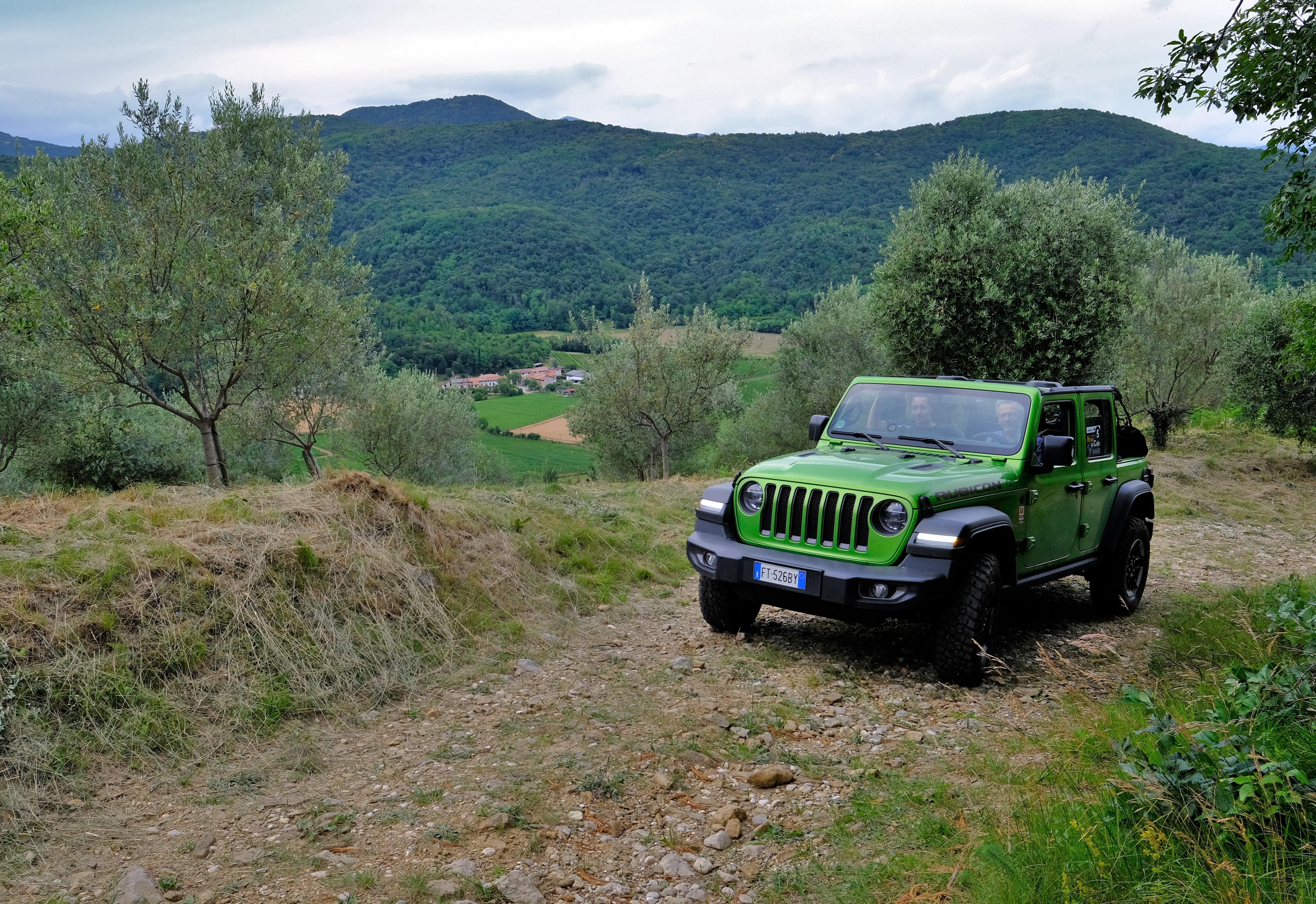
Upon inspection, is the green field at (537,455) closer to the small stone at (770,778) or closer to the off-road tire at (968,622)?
the off-road tire at (968,622)

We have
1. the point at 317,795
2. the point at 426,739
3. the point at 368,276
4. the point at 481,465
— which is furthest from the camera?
the point at 481,465

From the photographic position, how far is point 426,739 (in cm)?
506

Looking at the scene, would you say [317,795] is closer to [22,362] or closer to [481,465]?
[22,362]

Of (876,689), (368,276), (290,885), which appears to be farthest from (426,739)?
(368,276)

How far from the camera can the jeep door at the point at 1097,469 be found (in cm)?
728

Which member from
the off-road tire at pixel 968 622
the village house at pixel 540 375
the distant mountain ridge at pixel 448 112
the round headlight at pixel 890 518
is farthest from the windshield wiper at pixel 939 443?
the distant mountain ridge at pixel 448 112

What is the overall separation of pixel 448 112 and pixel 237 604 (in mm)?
188806

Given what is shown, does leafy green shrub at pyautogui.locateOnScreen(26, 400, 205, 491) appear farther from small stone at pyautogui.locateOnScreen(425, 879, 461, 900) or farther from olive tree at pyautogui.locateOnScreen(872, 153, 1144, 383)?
small stone at pyautogui.locateOnScreen(425, 879, 461, 900)

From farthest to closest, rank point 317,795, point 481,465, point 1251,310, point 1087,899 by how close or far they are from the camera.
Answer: point 481,465
point 1251,310
point 317,795
point 1087,899

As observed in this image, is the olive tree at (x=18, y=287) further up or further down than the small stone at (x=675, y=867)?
further up

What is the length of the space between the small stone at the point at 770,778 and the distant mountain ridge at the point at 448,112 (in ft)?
567

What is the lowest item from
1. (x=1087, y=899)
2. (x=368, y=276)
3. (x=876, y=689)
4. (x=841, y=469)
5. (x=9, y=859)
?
(x=876, y=689)

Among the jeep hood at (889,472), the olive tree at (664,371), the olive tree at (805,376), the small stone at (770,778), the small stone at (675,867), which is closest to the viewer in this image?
the small stone at (675,867)

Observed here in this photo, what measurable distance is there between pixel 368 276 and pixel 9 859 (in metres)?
20.3
